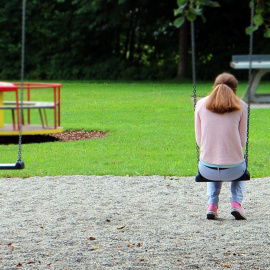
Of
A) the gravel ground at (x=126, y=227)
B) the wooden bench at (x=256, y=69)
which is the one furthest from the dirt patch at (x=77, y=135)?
the gravel ground at (x=126, y=227)

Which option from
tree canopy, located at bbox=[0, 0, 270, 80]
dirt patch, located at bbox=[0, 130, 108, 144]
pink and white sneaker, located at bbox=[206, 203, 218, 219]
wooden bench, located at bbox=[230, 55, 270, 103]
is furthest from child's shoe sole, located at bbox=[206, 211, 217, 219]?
tree canopy, located at bbox=[0, 0, 270, 80]

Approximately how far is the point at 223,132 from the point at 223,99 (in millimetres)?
248

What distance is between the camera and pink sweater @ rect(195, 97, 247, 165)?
4875mm

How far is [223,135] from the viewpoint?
4871 mm

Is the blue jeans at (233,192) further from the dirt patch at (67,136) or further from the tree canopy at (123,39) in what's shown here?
the tree canopy at (123,39)

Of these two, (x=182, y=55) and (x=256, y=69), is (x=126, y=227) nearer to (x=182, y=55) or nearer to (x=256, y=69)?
(x=256, y=69)

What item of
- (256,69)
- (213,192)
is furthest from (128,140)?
(256,69)

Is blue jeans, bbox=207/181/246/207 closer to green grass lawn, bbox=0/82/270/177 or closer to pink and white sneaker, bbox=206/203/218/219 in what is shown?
pink and white sneaker, bbox=206/203/218/219

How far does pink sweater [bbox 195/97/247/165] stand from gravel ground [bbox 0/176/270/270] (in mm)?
547

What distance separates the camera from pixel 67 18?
24906mm

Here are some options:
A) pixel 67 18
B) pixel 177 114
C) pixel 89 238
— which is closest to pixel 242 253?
pixel 89 238

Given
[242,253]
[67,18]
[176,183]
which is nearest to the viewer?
[242,253]

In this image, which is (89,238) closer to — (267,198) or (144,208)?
(144,208)

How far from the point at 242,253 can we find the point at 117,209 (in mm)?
1598
